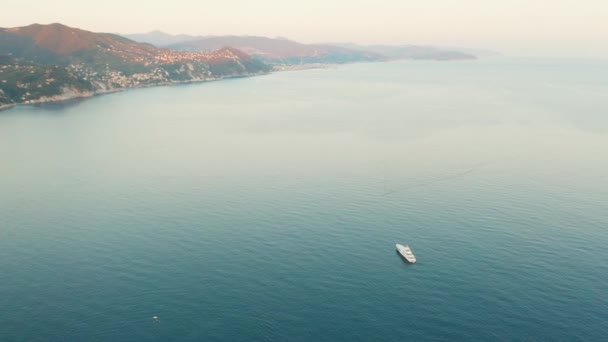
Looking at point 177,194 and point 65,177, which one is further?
point 65,177

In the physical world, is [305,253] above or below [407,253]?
below

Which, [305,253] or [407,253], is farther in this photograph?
[305,253]

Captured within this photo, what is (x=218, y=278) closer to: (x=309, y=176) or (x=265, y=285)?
(x=265, y=285)

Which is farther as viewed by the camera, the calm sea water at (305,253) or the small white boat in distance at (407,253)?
the small white boat in distance at (407,253)

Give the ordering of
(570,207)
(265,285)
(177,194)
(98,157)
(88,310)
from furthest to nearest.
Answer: (98,157)
(177,194)
(570,207)
(265,285)
(88,310)

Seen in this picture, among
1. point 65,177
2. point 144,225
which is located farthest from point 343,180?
point 65,177

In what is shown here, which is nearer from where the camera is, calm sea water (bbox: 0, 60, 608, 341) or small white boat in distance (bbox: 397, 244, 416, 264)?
calm sea water (bbox: 0, 60, 608, 341)

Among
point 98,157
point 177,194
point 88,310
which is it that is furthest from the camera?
point 98,157
